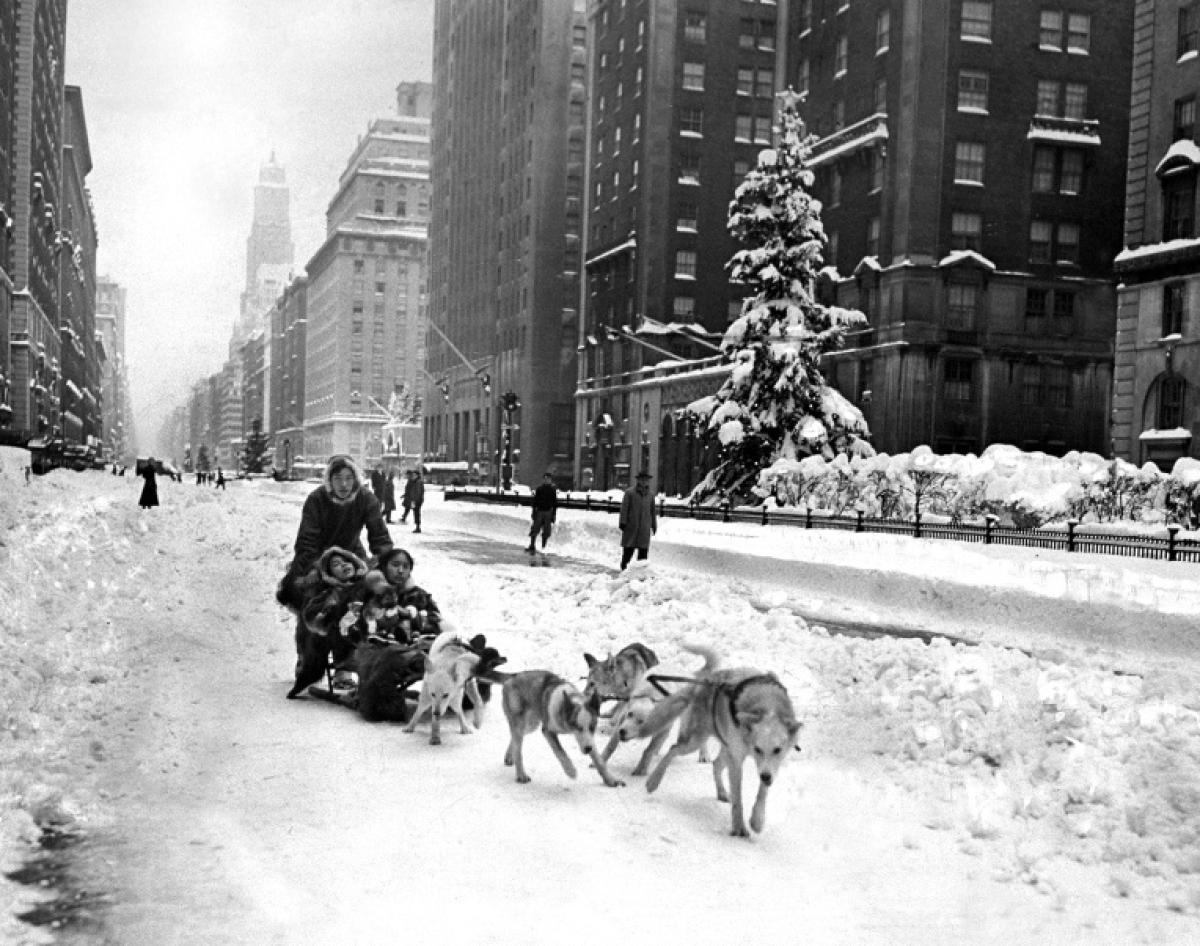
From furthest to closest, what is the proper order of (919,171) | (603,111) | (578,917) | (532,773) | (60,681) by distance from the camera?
(603,111), (919,171), (60,681), (532,773), (578,917)

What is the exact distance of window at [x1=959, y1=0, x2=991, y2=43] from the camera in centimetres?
5041

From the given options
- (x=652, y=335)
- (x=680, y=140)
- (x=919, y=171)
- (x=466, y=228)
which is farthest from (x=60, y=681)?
(x=466, y=228)

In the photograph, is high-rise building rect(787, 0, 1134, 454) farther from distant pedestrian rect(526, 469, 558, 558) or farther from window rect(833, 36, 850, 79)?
distant pedestrian rect(526, 469, 558, 558)

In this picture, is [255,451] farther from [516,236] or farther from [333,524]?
[333,524]

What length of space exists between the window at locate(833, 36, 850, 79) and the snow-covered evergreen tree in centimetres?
2006

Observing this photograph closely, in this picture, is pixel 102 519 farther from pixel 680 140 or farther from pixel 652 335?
pixel 680 140

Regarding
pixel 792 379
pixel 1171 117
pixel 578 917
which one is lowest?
pixel 578 917

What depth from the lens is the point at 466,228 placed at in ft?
394

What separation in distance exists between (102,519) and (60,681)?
1821cm

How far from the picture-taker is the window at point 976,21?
50.4 m

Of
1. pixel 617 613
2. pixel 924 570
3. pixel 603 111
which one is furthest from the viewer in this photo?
pixel 603 111

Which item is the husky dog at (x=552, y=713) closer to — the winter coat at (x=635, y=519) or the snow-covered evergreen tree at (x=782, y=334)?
the winter coat at (x=635, y=519)

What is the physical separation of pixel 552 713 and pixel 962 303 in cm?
4635

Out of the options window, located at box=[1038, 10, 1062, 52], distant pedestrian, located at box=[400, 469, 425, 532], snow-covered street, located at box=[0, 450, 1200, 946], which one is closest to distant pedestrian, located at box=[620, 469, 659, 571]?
snow-covered street, located at box=[0, 450, 1200, 946]
